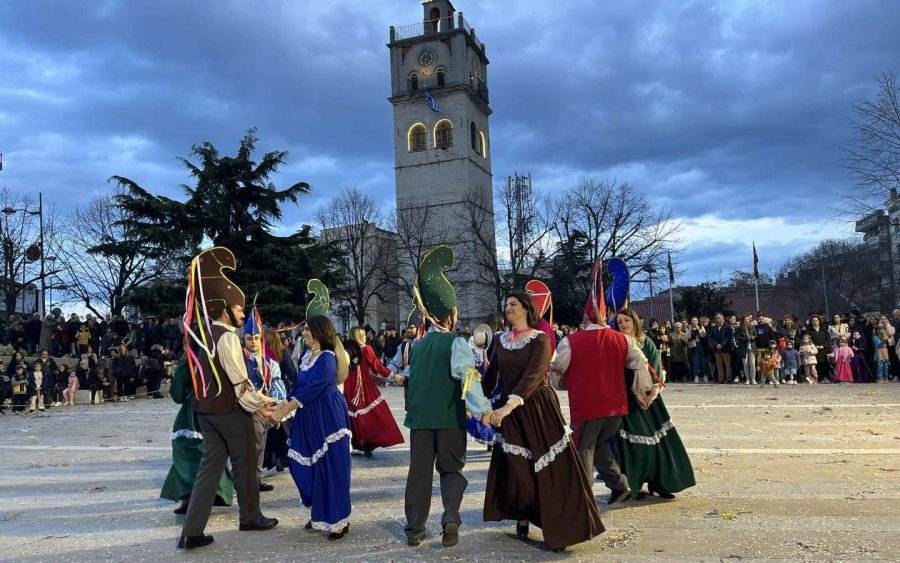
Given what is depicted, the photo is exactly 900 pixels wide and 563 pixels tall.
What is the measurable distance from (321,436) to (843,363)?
17183 mm

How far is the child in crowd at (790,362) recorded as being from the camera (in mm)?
19125

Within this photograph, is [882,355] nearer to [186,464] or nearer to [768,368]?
[768,368]

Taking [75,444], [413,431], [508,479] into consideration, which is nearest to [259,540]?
[413,431]

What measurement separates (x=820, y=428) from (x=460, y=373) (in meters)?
7.49

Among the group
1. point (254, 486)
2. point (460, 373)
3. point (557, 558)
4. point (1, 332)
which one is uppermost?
point (1, 332)

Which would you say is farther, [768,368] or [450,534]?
[768,368]

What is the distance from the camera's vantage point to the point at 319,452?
577 centimetres

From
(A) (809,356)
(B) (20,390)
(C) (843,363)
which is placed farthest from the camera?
(A) (809,356)

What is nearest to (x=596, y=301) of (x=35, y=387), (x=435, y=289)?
(x=435, y=289)

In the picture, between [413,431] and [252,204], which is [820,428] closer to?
[413,431]

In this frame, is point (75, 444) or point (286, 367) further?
point (75, 444)

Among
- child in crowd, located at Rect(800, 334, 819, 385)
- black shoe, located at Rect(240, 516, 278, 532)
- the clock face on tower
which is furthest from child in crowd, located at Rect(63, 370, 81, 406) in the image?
the clock face on tower

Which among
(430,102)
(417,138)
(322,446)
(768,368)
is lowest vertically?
(322,446)

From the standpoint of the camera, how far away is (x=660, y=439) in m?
6.59
